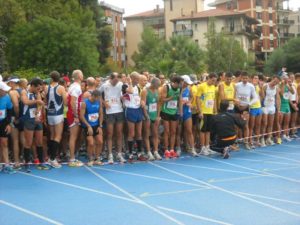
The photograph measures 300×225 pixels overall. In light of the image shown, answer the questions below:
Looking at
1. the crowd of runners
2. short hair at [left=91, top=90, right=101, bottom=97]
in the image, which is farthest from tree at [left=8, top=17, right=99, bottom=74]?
short hair at [left=91, top=90, right=101, bottom=97]

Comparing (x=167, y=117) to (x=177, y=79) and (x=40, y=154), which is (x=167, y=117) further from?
(x=40, y=154)

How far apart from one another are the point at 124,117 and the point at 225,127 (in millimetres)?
2539

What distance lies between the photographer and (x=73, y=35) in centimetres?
3334

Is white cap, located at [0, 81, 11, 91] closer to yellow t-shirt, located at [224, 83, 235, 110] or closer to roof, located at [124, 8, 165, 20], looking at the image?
yellow t-shirt, located at [224, 83, 235, 110]

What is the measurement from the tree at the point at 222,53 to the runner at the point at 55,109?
141 ft

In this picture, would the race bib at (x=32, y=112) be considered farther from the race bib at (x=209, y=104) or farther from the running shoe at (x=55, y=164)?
the race bib at (x=209, y=104)

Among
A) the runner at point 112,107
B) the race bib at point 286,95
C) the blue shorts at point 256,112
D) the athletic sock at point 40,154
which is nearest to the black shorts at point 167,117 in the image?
the runner at point 112,107

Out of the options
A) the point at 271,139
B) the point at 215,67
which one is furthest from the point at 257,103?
the point at 215,67

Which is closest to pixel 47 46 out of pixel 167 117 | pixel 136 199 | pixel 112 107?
pixel 167 117

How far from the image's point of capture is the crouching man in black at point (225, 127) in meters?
12.0

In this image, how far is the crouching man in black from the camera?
1198cm

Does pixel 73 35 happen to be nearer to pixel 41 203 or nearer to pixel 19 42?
pixel 19 42

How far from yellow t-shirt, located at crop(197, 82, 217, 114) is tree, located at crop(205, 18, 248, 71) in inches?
1598

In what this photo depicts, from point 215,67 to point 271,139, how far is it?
3923 cm
